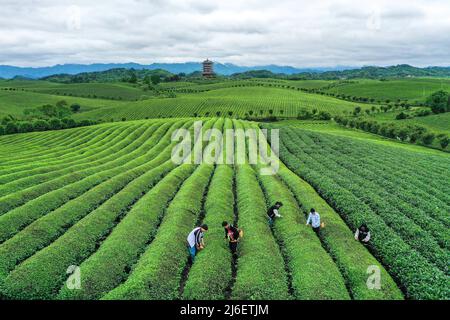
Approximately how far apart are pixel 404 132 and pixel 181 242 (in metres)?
93.9

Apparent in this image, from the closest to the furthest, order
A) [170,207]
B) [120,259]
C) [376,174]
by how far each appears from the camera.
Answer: [120,259] < [170,207] < [376,174]

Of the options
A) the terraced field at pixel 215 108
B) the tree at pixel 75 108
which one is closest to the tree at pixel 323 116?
the terraced field at pixel 215 108

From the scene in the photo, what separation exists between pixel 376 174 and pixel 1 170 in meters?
47.0

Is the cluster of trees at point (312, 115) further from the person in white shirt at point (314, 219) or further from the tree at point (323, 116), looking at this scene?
the person in white shirt at point (314, 219)

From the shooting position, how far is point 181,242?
2434cm

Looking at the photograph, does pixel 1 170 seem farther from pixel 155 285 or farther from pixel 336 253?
pixel 336 253

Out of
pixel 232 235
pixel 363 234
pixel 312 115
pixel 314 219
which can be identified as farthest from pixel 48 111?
pixel 363 234

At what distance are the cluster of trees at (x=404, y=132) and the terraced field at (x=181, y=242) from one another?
6238 cm

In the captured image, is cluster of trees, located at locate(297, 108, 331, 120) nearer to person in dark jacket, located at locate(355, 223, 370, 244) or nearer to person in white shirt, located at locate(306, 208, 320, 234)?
person in white shirt, located at locate(306, 208, 320, 234)

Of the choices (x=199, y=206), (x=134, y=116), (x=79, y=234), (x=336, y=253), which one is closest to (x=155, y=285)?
(x=79, y=234)

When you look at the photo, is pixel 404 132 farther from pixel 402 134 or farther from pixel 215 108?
pixel 215 108

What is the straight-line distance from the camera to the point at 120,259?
21922mm

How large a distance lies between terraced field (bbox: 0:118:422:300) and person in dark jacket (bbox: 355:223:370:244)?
634 mm
